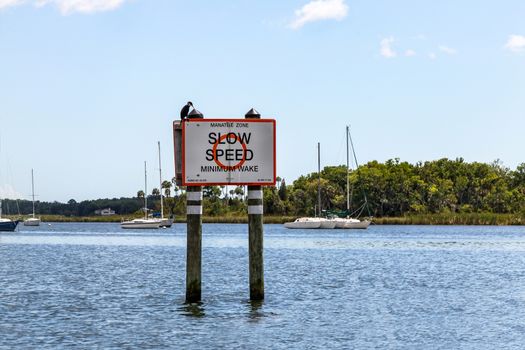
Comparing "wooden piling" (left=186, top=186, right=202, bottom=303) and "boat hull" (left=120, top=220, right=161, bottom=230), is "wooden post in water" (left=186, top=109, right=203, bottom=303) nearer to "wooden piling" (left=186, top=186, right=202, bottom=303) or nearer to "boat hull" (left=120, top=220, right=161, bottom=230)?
"wooden piling" (left=186, top=186, right=202, bottom=303)

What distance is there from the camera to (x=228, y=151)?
2433 cm

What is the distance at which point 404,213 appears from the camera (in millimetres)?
193875

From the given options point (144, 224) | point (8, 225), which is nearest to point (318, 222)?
point (144, 224)

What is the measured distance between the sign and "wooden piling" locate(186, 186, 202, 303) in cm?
50

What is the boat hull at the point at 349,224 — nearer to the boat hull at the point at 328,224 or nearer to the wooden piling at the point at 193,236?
the boat hull at the point at 328,224

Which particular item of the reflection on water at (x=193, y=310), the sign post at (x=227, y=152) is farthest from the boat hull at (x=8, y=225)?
the sign post at (x=227, y=152)

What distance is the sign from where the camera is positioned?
24.2 m

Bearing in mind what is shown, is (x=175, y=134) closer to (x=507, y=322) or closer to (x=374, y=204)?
(x=507, y=322)

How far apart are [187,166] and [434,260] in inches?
1400

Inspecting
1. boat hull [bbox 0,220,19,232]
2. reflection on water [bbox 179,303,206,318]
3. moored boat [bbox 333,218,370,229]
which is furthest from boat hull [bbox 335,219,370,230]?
reflection on water [bbox 179,303,206,318]

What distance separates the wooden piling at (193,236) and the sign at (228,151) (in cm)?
50

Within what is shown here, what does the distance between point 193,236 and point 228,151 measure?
2561 millimetres

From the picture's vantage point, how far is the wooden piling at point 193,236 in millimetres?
24547

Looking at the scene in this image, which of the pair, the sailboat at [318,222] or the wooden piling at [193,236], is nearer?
the wooden piling at [193,236]
